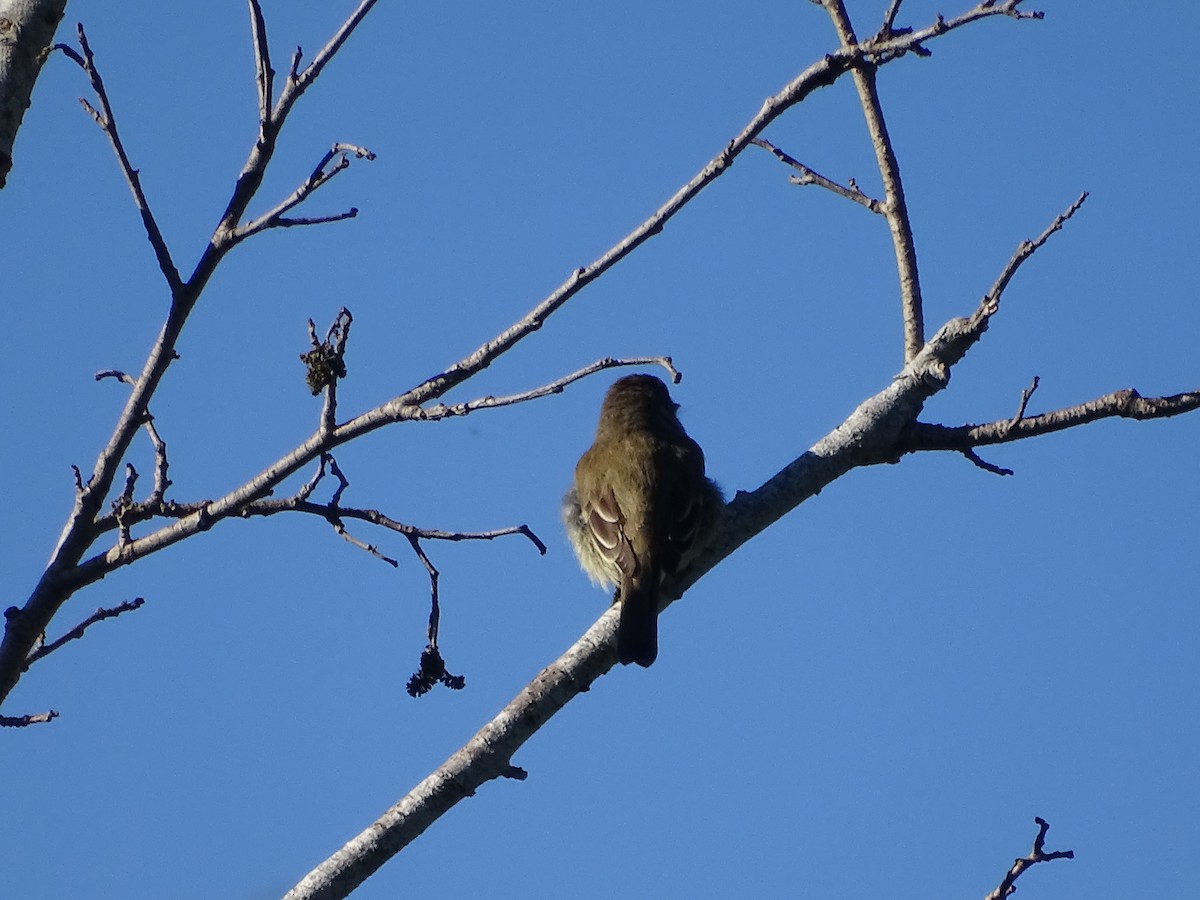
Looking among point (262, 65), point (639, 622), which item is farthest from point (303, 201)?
point (639, 622)

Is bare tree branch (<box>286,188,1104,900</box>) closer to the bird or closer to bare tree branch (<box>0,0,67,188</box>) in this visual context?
the bird

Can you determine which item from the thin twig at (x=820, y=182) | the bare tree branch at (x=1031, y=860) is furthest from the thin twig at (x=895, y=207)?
the bare tree branch at (x=1031, y=860)

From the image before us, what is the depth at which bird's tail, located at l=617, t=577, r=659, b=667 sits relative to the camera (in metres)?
5.07

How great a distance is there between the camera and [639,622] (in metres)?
5.71

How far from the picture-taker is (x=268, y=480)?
367 cm

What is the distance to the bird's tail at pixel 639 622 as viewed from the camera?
200 inches

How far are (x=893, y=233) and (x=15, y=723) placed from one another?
3.66m

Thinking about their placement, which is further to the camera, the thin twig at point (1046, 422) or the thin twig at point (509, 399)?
the thin twig at point (1046, 422)

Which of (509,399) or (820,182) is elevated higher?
(820,182)

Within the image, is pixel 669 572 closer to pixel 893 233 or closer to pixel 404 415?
pixel 893 233

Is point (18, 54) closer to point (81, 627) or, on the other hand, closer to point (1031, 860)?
point (81, 627)

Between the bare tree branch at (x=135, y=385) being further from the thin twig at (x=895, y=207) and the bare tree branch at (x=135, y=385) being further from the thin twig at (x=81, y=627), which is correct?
the thin twig at (x=895, y=207)

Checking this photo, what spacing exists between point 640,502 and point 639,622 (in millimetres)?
1465

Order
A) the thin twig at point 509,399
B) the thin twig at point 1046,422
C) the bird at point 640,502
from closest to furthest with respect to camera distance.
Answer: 1. the thin twig at point 509,399
2. the thin twig at point 1046,422
3. the bird at point 640,502
